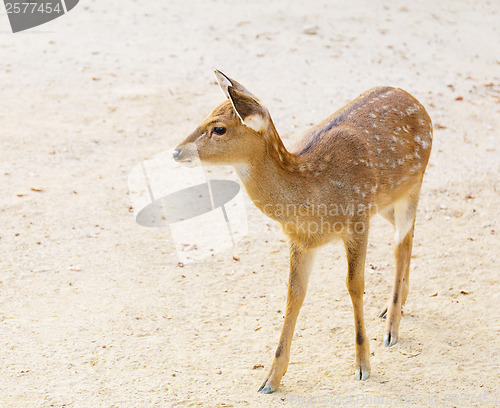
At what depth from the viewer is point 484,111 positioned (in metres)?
9.02

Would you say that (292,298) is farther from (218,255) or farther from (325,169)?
(218,255)

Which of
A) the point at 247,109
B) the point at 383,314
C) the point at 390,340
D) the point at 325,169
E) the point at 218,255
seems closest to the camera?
the point at 247,109

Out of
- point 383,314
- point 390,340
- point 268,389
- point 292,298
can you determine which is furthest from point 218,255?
point 268,389

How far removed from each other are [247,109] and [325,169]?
2.51 ft

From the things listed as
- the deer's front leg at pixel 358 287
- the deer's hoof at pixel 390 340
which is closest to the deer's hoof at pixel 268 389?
the deer's front leg at pixel 358 287

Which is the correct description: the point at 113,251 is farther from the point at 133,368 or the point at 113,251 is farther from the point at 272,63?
the point at 272,63

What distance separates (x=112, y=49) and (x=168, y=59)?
103cm

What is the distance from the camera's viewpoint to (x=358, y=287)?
4.34 m

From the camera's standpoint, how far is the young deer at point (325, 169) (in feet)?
12.8

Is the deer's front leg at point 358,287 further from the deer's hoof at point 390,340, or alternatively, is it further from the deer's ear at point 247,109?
the deer's ear at point 247,109

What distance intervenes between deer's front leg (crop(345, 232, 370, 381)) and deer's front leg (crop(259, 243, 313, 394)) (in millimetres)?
270

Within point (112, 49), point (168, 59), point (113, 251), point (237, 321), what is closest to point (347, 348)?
point (237, 321)

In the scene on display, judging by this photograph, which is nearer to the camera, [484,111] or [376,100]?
[376,100]

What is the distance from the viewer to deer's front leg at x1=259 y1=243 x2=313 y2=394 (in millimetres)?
4305
